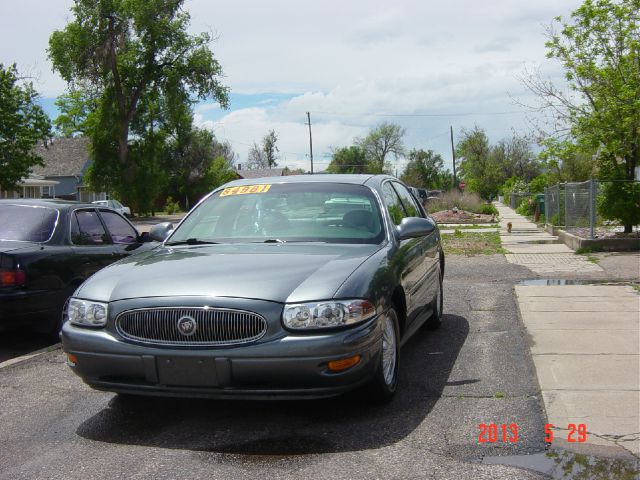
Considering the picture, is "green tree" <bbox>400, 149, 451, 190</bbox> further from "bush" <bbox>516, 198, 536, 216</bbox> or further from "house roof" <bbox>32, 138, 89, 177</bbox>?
"bush" <bbox>516, 198, 536, 216</bbox>

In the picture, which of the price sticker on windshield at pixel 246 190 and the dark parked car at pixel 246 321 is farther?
the price sticker on windshield at pixel 246 190

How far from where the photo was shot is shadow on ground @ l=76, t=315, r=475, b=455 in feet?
13.4

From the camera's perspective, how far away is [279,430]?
4.28 m

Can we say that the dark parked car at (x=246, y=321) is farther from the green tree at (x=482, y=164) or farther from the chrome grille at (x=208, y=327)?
the green tree at (x=482, y=164)

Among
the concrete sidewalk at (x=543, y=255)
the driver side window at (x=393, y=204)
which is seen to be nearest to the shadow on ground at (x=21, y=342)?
the driver side window at (x=393, y=204)

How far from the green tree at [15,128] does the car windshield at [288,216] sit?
3239cm

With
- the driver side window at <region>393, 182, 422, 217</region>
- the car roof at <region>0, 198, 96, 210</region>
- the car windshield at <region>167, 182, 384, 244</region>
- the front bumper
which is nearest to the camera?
the front bumper

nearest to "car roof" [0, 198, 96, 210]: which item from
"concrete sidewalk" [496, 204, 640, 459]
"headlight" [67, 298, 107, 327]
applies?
"headlight" [67, 298, 107, 327]

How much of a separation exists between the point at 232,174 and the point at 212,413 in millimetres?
76524

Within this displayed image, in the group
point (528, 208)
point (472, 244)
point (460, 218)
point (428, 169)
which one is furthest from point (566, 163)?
point (428, 169)

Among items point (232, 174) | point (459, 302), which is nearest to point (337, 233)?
point (459, 302)

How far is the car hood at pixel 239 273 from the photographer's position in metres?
4.10

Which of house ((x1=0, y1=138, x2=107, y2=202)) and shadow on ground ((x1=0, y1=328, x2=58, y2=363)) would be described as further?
house ((x1=0, y1=138, x2=107, y2=202))

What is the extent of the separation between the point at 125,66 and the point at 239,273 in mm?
46742
